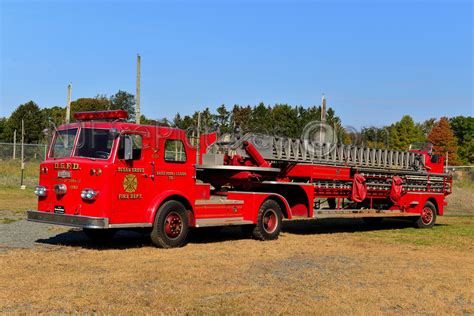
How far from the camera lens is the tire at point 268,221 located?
12945 mm

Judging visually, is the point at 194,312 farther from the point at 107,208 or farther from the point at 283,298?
the point at 107,208

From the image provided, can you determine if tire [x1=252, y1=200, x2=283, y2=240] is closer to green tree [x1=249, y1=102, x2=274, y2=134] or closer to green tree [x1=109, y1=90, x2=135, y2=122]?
green tree [x1=109, y1=90, x2=135, y2=122]

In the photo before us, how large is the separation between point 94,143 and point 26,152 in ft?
90.9

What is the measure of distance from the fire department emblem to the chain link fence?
25.5 m

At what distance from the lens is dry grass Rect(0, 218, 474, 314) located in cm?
639

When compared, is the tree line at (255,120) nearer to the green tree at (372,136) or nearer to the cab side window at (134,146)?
the green tree at (372,136)

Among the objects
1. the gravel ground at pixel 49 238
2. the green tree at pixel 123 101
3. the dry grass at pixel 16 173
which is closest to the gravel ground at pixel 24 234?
the gravel ground at pixel 49 238

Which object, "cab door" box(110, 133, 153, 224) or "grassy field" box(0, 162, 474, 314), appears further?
"cab door" box(110, 133, 153, 224)

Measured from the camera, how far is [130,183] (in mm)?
10578

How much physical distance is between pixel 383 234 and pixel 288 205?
3.50 metres

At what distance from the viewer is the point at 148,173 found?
10.9 metres

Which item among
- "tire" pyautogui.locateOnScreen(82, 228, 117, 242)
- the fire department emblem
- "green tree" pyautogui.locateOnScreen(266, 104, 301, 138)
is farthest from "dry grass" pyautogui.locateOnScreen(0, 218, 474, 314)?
"green tree" pyautogui.locateOnScreen(266, 104, 301, 138)

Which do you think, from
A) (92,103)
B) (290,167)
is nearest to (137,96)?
(290,167)

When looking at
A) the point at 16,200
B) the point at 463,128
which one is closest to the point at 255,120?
the point at 16,200
